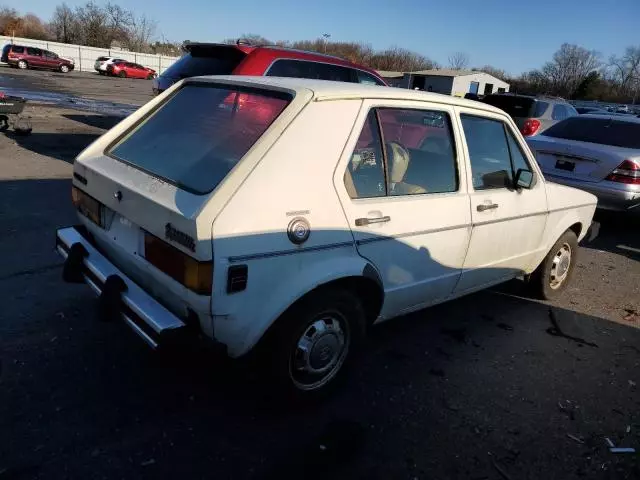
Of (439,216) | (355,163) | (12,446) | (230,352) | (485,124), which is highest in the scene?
(485,124)

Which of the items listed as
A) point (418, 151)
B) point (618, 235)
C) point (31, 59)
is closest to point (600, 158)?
point (618, 235)

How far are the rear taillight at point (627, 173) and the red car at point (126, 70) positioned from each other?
139 ft

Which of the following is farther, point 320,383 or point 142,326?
point 320,383

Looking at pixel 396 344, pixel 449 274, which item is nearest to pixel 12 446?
pixel 396 344

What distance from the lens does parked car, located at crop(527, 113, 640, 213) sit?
22.5 ft

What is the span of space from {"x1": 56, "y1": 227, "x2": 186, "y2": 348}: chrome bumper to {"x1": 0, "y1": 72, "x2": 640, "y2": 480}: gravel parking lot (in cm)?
17

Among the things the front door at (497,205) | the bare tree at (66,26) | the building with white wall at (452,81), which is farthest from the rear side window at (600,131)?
the bare tree at (66,26)

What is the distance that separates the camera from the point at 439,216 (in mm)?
3242

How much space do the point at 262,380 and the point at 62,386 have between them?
1198 mm

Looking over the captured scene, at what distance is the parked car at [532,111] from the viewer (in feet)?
37.4

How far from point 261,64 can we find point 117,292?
14.8ft

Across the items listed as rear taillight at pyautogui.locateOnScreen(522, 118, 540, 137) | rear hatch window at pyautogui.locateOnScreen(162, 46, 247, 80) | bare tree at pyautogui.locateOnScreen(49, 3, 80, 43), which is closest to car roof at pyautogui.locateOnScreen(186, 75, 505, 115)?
rear hatch window at pyautogui.locateOnScreen(162, 46, 247, 80)

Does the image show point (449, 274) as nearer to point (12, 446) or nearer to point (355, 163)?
point (355, 163)

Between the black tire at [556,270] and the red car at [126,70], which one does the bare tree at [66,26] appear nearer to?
the red car at [126,70]
